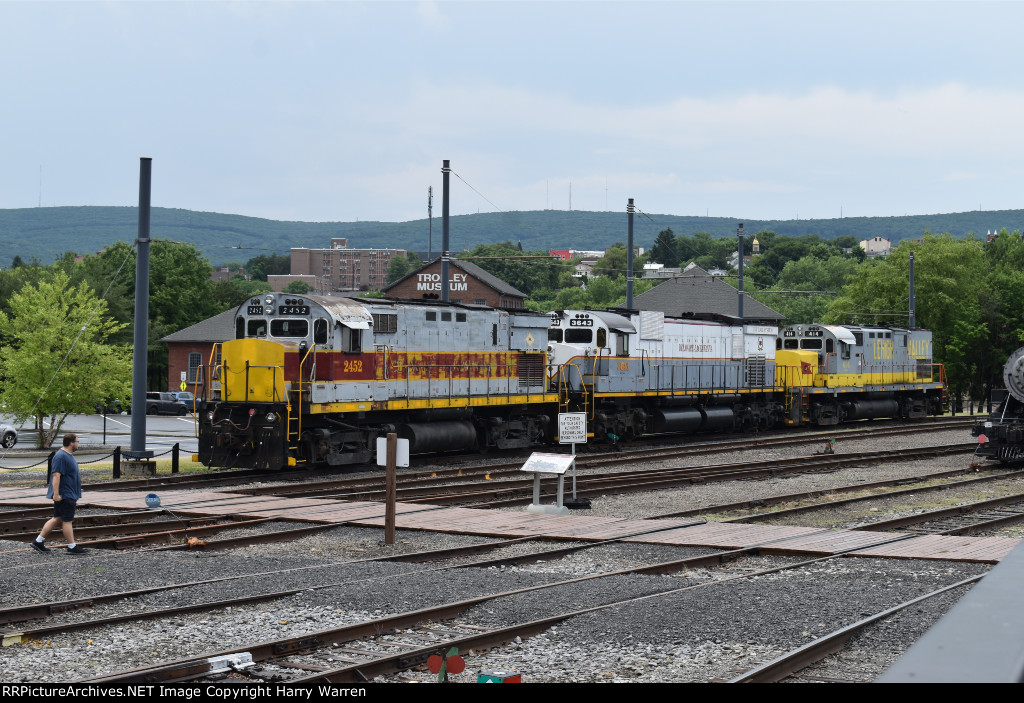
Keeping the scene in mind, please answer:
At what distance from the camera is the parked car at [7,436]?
37.7 meters

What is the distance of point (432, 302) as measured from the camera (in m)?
25.0

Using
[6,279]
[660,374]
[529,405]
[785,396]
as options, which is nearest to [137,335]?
[529,405]

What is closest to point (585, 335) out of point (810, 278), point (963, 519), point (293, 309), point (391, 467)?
point (293, 309)

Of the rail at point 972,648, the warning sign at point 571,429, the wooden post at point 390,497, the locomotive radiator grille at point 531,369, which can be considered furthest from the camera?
the locomotive radiator grille at point 531,369

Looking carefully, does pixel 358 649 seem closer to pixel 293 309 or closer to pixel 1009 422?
pixel 293 309

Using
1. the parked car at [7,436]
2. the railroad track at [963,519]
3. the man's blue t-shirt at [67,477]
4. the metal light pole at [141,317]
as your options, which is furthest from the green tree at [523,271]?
the man's blue t-shirt at [67,477]

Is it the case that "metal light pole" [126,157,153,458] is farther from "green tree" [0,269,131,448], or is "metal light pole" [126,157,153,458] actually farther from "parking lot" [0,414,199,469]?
"green tree" [0,269,131,448]

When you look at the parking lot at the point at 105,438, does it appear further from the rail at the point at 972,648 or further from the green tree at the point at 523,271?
the green tree at the point at 523,271

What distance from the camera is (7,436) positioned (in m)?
37.9

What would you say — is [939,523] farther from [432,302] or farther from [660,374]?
[660,374]

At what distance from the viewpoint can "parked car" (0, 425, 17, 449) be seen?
37656mm

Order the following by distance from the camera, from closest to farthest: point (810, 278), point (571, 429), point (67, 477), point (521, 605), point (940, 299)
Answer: point (521, 605) < point (67, 477) < point (571, 429) < point (940, 299) < point (810, 278)

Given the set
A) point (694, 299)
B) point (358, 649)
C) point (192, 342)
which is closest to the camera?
point (358, 649)

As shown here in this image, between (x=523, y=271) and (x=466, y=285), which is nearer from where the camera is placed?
(x=466, y=285)
